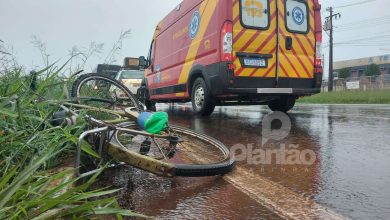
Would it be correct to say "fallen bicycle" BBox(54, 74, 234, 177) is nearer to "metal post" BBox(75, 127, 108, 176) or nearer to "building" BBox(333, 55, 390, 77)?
"metal post" BBox(75, 127, 108, 176)

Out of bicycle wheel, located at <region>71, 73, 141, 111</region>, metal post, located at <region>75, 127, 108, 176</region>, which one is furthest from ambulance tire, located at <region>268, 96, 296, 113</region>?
metal post, located at <region>75, 127, 108, 176</region>

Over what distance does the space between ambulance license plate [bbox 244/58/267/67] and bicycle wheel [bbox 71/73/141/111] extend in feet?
8.52

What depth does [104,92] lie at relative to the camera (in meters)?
5.42

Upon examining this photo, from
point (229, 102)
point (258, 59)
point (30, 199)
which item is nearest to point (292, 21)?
point (258, 59)

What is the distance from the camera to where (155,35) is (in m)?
11.3

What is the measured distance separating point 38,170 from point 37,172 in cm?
27

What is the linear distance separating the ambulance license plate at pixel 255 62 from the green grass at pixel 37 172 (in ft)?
12.8

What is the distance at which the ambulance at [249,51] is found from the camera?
21.9 ft

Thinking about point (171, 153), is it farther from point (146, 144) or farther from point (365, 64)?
point (365, 64)

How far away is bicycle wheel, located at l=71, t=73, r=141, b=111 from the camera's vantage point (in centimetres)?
400

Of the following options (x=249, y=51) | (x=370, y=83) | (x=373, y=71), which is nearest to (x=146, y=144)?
(x=249, y=51)

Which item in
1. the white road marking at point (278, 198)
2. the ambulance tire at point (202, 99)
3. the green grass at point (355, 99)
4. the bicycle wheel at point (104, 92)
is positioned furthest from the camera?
the green grass at point (355, 99)

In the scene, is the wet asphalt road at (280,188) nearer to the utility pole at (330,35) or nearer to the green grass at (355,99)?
the green grass at (355,99)

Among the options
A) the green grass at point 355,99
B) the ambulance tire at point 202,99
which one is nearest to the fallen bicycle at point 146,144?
the ambulance tire at point 202,99
